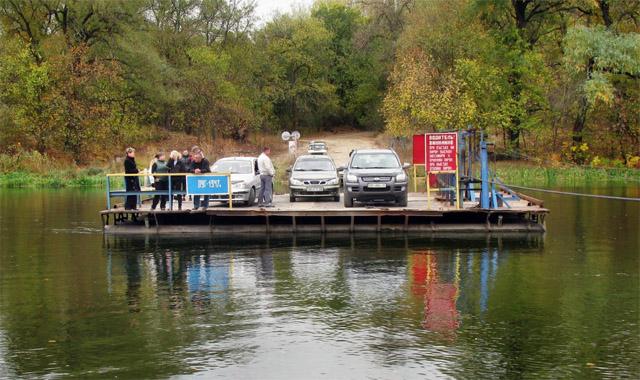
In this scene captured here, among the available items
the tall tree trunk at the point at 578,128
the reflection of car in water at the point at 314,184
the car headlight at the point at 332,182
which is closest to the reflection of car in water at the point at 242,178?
the reflection of car in water at the point at 314,184

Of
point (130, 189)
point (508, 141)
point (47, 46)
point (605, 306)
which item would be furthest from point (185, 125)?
point (605, 306)

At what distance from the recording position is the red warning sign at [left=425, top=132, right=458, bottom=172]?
903 inches

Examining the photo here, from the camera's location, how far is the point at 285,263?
681 inches

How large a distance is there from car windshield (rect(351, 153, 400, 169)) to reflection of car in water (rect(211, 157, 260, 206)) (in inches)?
134

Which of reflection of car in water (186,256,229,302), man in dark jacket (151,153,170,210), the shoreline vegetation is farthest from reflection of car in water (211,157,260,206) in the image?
the shoreline vegetation

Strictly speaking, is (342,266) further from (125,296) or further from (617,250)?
(617,250)

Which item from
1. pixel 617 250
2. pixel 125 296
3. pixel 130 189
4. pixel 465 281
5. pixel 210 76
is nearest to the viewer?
pixel 125 296

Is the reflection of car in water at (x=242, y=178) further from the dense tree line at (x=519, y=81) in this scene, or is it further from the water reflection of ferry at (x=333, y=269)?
the dense tree line at (x=519, y=81)

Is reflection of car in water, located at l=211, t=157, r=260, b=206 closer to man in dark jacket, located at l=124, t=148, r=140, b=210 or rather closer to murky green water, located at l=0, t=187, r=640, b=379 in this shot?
man in dark jacket, located at l=124, t=148, r=140, b=210

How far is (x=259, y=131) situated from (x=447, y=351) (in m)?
64.9

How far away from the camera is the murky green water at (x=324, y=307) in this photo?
941cm

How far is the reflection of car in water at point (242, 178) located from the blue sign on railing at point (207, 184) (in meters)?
1.48

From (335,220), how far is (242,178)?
389cm

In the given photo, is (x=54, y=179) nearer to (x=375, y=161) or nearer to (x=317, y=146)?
(x=317, y=146)
